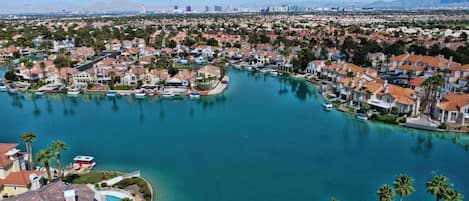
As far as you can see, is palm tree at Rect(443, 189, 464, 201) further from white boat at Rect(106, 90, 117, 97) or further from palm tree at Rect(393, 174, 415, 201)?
white boat at Rect(106, 90, 117, 97)

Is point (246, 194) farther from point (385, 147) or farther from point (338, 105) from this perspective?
point (338, 105)

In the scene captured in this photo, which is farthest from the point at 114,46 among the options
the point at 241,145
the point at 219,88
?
the point at 241,145

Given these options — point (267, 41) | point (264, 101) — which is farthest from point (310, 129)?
point (267, 41)

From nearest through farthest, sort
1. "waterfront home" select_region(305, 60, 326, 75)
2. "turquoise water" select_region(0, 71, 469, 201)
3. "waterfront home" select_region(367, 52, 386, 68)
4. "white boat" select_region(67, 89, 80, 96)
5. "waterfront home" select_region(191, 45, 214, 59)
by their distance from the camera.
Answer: "turquoise water" select_region(0, 71, 469, 201)
"white boat" select_region(67, 89, 80, 96)
"waterfront home" select_region(305, 60, 326, 75)
"waterfront home" select_region(367, 52, 386, 68)
"waterfront home" select_region(191, 45, 214, 59)

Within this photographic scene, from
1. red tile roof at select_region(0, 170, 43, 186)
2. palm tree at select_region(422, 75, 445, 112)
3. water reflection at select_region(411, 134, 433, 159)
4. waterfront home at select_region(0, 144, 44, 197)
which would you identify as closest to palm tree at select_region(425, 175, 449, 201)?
water reflection at select_region(411, 134, 433, 159)

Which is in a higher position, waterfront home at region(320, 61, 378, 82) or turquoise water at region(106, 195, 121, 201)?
waterfront home at region(320, 61, 378, 82)

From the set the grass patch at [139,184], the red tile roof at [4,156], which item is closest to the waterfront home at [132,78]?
the red tile roof at [4,156]

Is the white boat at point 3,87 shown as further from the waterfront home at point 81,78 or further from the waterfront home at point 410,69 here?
Answer: the waterfront home at point 410,69

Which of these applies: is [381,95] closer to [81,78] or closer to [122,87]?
[122,87]
